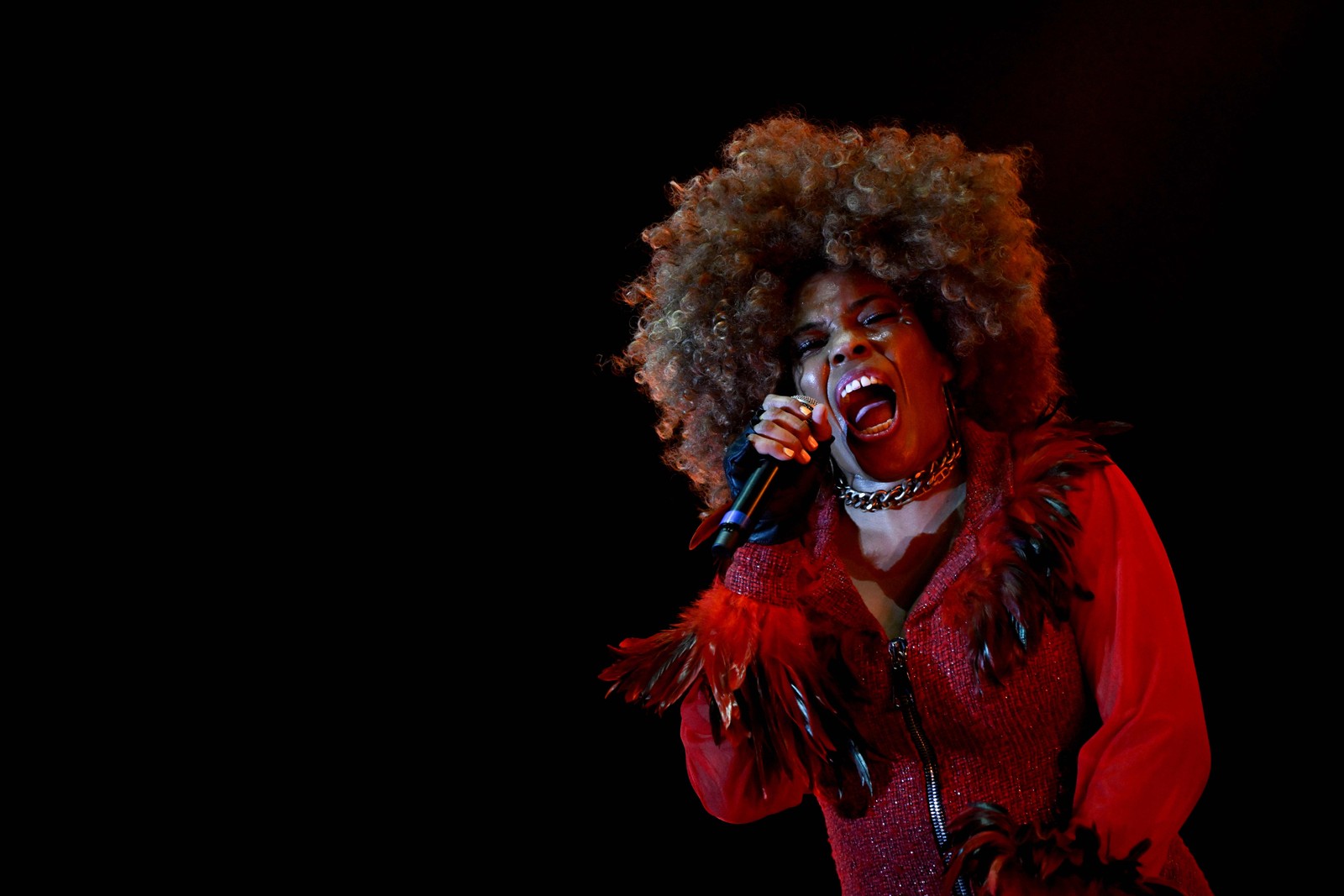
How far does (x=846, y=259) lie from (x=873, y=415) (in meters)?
0.28

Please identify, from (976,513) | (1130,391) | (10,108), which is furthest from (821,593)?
(10,108)

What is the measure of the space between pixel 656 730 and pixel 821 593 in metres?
0.84

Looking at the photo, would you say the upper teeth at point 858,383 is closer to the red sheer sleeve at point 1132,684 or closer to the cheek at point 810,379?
the cheek at point 810,379

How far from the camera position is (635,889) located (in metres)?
1.97

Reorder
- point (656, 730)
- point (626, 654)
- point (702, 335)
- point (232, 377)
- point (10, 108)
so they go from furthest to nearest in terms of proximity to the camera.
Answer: point (656, 730) → point (232, 377) → point (10, 108) → point (702, 335) → point (626, 654)

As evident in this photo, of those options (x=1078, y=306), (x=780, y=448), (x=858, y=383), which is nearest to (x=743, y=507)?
(x=780, y=448)

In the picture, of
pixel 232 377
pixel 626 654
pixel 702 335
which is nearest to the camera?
pixel 626 654

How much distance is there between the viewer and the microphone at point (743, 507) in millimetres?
1061

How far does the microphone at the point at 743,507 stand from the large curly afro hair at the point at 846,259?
1.37 feet

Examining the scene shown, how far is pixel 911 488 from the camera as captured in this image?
139 cm

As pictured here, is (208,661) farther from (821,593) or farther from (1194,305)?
(1194,305)

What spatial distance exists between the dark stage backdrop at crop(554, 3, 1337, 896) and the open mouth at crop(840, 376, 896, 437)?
736 mm

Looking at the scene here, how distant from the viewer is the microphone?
106cm

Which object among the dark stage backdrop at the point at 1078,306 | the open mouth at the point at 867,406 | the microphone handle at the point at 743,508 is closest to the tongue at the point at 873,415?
the open mouth at the point at 867,406
